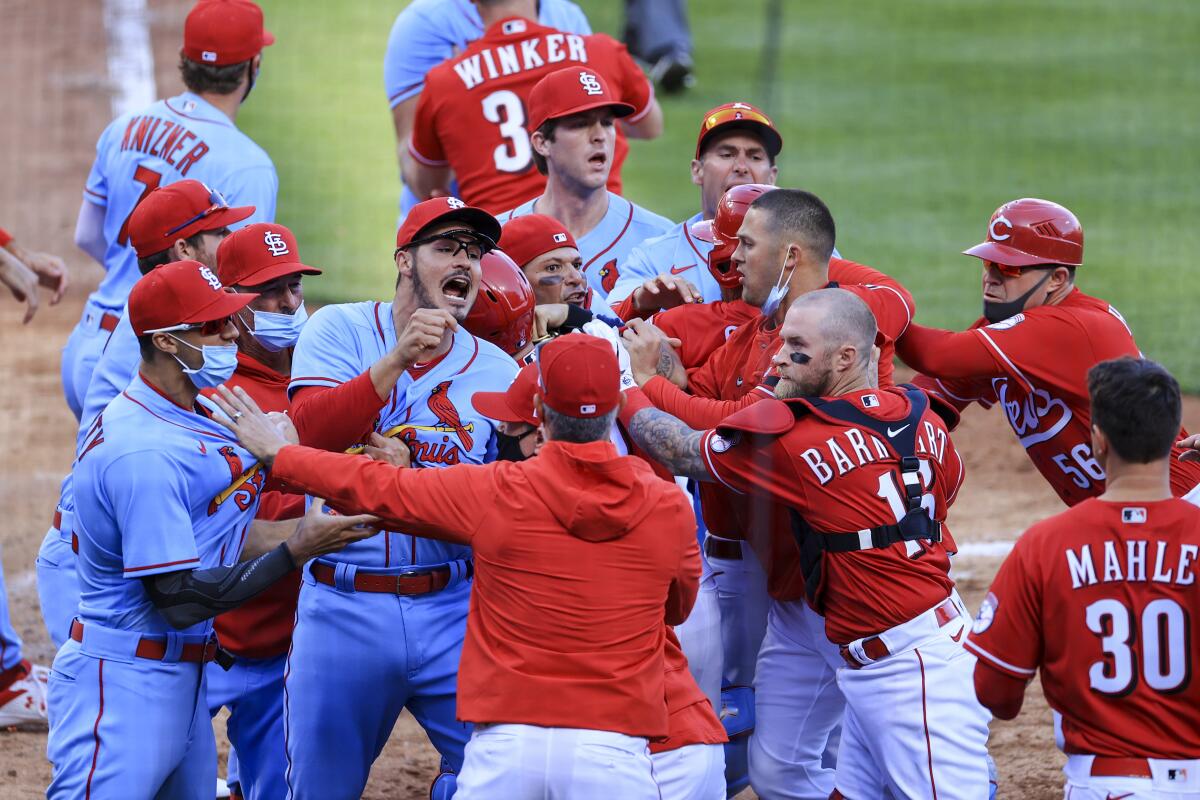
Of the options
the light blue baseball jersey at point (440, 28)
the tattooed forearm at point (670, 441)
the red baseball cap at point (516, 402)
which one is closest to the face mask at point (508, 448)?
the red baseball cap at point (516, 402)

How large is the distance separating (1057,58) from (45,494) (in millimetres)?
10516

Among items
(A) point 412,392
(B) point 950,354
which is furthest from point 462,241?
(B) point 950,354

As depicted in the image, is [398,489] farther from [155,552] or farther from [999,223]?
[999,223]

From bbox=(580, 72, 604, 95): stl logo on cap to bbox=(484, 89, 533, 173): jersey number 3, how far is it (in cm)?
65

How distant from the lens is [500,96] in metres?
5.89

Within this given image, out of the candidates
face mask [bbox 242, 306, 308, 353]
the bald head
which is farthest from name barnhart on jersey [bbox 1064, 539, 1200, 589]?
face mask [bbox 242, 306, 308, 353]

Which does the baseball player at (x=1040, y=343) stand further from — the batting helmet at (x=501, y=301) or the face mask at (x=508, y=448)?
the face mask at (x=508, y=448)

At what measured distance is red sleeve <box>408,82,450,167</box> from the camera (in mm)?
5969

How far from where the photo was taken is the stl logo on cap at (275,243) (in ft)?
14.5

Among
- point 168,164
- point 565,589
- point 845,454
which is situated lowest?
point 565,589

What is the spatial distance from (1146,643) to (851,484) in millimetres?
890

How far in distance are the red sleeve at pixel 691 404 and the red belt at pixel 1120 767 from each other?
1340 mm

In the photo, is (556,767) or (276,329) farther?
(276,329)

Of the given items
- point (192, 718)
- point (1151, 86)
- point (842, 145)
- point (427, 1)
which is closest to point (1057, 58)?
point (1151, 86)
